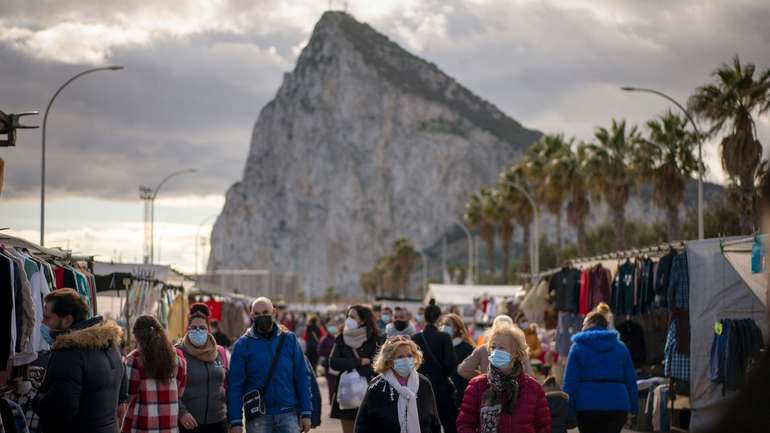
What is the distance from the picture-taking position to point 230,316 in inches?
1324

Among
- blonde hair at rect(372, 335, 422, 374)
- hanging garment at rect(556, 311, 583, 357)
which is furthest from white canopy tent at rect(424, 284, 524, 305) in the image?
blonde hair at rect(372, 335, 422, 374)

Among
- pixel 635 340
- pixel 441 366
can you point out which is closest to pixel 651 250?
pixel 635 340

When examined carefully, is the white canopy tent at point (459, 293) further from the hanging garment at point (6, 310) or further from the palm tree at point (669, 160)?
the hanging garment at point (6, 310)

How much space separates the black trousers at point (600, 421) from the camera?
11.1 m

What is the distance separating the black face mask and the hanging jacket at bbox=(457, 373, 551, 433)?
248cm

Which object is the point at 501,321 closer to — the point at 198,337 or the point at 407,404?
the point at 407,404

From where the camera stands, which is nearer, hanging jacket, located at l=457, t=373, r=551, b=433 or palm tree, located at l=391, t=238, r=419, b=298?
hanging jacket, located at l=457, t=373, r=551, b=433

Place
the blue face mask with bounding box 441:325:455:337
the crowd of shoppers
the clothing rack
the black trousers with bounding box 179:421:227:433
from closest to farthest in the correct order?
the crowd of shoppers → the black trousers with bounding box 179:421:227:433 → the blue face mask with bounding box 441:325:455:337 → the clothing rack

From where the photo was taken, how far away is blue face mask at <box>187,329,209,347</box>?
34.5 ft

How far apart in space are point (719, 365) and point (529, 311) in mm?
10341

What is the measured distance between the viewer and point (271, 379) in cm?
1003

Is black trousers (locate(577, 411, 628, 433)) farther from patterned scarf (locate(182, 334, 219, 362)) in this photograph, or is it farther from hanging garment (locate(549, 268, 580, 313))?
hanging garment (locate(549, 268, 580, 313))

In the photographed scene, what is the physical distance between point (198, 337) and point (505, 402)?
3.49 meters

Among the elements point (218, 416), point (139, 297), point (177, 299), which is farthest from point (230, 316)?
point (218, 416)
